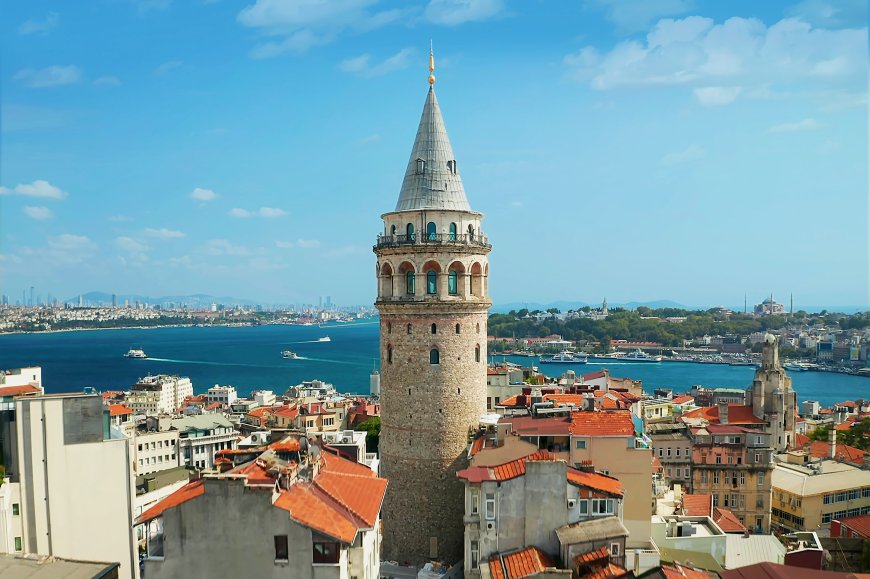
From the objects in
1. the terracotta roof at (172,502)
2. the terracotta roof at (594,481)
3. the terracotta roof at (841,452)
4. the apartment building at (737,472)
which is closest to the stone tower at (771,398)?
the terracotta roof at (841,452)

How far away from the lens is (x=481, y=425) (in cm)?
2278

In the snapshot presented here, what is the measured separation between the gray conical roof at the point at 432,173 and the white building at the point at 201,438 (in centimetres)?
2524

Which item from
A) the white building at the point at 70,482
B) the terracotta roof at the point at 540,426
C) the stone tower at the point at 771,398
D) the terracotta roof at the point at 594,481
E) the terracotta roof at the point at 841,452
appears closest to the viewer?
the white building at the point at 70,482

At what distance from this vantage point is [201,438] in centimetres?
4234

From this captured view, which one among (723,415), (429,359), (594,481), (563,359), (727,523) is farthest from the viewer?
(563,359)

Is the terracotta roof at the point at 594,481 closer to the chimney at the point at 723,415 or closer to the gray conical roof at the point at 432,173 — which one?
the gray conical roof at the point at 432,173

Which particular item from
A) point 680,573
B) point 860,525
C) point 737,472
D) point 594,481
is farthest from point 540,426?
point 737,472

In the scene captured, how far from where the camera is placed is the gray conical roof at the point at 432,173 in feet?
73.2

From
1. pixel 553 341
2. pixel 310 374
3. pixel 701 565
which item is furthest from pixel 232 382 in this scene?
pixel 701 565

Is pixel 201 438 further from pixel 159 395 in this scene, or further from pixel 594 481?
pixel 594 481

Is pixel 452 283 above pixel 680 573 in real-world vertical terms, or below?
above

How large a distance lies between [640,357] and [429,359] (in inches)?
5413

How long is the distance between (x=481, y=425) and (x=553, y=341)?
501ft

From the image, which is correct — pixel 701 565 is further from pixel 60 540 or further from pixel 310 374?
pixel 310 374
